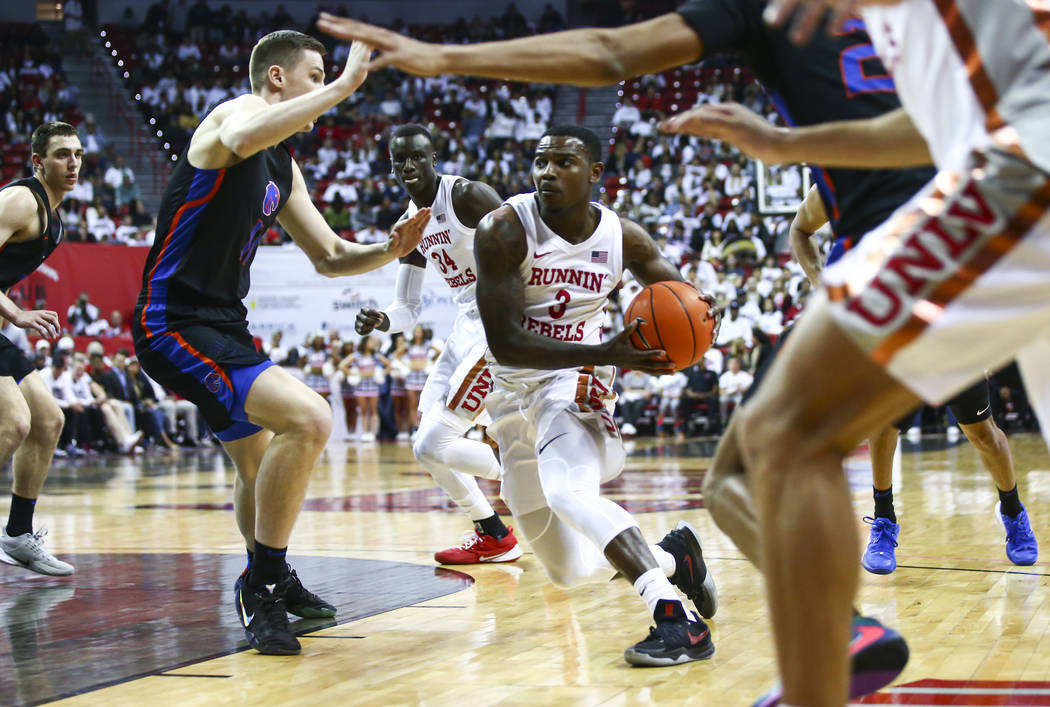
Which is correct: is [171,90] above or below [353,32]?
above

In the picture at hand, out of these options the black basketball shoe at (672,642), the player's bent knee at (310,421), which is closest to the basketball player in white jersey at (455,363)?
the player's bent knee at (310,421)

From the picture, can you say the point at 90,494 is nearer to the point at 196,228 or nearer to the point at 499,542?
the point at 499,542

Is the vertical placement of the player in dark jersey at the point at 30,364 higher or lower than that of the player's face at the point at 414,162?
lower

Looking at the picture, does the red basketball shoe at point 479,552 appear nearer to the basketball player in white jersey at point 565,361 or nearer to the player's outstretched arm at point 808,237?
the basketball player in white jersey at point 565,361

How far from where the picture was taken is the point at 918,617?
158 inches

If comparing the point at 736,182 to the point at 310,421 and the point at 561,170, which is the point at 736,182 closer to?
the point at 561,170

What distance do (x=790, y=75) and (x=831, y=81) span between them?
0.10 m

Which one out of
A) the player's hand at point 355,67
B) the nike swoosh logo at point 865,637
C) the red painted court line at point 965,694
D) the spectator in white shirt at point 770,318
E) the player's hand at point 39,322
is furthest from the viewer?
the spectator in white shirt at point 770,318

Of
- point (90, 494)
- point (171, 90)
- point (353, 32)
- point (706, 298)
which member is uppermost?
point (171, 90)

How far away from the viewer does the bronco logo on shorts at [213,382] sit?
4.04 meters

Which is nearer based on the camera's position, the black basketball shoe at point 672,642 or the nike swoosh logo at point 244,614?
the black basketball shoe at point 672,642

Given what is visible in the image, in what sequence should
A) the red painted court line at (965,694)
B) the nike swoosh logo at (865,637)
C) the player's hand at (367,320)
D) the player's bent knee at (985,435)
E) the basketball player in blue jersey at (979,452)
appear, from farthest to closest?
the player's hand at (367,320) < the player's bent knee at (985,435) < the basketball player in blue jersey at (979,452) < the red painted court line at (965,694) < the nike swoosh logo at (865,637)

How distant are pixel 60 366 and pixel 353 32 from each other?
1470cm

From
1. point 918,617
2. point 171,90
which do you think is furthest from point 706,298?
point 171,90
